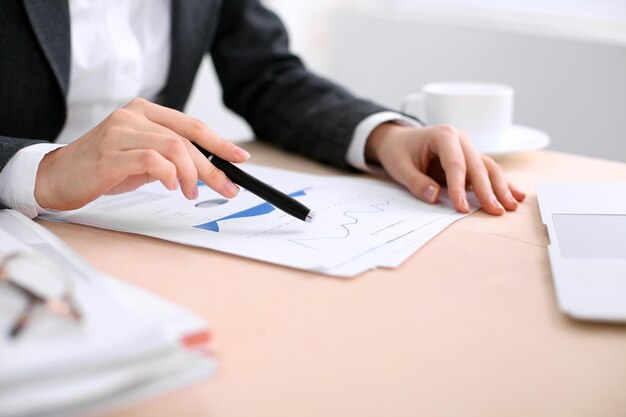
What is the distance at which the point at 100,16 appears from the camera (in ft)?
3.44

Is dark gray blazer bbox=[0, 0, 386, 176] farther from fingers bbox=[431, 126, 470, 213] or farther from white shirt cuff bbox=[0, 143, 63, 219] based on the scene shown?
fingers bbox=[431, 126, 470, 213]

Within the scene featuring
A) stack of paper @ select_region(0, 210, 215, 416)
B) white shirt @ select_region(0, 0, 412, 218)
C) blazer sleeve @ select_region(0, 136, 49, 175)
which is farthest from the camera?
white shirt @ select_region(0, 0, 412, 218)

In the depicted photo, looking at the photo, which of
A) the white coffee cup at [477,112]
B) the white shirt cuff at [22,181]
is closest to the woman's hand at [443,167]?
the white coffee cup at [477,112]

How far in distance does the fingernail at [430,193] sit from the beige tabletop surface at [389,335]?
0.11 metres

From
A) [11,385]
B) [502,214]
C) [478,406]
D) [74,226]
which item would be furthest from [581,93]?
[11,385]

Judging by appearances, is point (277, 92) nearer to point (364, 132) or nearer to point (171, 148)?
point (364, 132)

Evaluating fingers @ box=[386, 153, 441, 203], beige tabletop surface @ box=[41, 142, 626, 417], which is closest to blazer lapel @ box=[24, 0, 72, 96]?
beige tabletop surface @ box=[41, 142, 626, 417]

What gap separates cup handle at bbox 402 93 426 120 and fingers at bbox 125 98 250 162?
0.44m

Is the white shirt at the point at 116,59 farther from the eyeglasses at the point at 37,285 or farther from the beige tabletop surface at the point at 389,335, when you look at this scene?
the eyeglasses at the point at 37,285

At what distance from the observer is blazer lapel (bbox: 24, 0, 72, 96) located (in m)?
0.89

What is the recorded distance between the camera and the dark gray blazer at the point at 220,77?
906 millimetres

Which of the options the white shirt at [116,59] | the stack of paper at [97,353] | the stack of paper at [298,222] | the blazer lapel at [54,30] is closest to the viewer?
the stack of paper at [97,353]

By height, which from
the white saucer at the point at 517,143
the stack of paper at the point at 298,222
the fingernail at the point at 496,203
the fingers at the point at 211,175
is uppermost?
the fingers at the point at 211,175

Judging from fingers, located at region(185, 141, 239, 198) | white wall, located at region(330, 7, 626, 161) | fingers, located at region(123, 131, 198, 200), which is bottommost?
white wall, located at region(330, 7, 626, 161)
